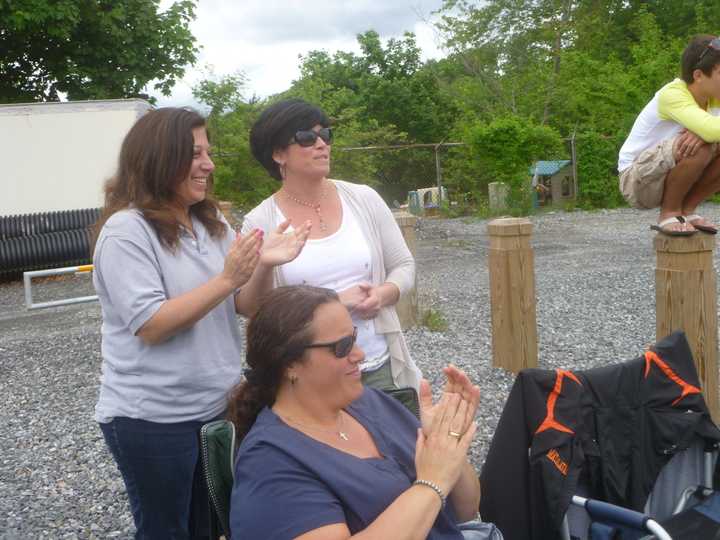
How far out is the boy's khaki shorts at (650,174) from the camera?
3490mm

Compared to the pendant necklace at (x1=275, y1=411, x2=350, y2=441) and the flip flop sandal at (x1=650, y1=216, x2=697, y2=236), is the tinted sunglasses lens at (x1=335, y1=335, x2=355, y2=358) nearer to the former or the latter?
the pendant necklace at (x1=275, y1=411, x2=350, y2=441)

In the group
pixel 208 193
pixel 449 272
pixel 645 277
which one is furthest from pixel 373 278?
pixel 449 272

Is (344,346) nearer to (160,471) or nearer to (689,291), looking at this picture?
(160,471)

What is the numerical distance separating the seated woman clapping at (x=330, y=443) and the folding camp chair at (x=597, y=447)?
280 mm

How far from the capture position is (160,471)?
2.37 meters

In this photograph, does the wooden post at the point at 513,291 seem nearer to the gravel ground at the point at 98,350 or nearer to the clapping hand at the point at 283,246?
the gravel ground at the point at 98,350

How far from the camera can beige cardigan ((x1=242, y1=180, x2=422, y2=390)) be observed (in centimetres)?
290

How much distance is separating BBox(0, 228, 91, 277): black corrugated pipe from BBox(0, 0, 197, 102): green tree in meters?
7.24

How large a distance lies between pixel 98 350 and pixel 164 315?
Answer: 18.8 feet

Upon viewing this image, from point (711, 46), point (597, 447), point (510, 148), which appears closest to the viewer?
point (597, 447)

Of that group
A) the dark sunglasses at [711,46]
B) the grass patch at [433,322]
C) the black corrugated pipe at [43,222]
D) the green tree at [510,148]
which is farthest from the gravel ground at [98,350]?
the green tree at [510,148]

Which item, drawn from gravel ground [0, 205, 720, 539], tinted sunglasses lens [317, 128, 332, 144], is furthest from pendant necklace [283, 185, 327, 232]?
gravel ground [0, 205, 720, 539]

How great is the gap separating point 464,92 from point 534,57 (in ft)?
Answer: 17.9

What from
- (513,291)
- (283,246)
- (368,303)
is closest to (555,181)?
(513,291)
